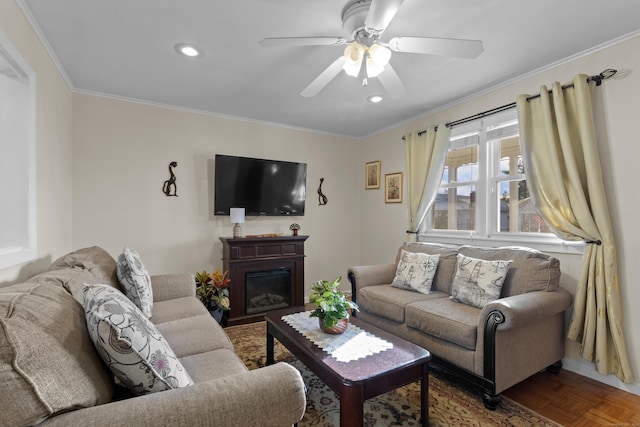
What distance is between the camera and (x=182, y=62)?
2484 millimetres

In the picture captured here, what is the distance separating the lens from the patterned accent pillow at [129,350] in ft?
3.13

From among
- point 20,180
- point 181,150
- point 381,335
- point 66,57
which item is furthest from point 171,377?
point 181,150

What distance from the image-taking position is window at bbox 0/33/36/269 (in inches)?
68.9

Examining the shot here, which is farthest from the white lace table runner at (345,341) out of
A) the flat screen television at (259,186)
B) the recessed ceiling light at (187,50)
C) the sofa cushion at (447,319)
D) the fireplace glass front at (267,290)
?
the recessed ceiling light at (187,50)

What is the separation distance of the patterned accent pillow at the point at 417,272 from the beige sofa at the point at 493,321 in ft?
0.28

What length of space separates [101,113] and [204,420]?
3388 millimetres

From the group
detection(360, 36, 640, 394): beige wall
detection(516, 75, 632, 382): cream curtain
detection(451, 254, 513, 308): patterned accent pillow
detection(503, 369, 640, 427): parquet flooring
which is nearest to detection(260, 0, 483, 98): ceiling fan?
detection(516, 75, 632, 382): cream curtain

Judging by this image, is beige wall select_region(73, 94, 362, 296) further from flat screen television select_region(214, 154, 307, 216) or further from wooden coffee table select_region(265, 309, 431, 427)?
wooden coffee table select_region(265, 309, 431, 427)

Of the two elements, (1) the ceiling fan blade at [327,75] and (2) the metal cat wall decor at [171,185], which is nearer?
(1) the ceiling fan blade at [327,75]

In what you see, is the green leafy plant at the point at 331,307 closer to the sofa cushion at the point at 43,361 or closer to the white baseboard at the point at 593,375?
the sofa cushion at the point at 43,361

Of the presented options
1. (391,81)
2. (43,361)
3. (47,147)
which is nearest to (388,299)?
(391,81)

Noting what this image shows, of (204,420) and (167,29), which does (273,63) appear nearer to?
(167,29)

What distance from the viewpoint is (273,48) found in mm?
2289

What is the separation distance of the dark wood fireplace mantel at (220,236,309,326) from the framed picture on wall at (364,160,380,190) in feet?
4.65
